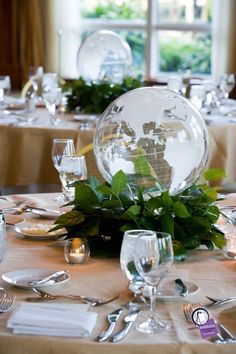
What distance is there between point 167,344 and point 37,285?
1.32 ft

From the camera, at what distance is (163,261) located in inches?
59.9

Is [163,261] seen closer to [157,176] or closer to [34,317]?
[34,317]

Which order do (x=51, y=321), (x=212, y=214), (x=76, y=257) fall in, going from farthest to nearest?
(x=212, y=214) < (x=76, y=257) < (x=51, y=321)

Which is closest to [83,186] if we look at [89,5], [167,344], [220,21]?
[167,344]

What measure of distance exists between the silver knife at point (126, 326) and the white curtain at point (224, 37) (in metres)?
5.76

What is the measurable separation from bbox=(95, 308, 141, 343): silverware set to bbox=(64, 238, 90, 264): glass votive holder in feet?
1.13

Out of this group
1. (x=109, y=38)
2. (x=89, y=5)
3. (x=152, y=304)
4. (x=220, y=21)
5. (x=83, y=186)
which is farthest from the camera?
(x=89, y=5)

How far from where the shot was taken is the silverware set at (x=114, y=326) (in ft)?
4.79

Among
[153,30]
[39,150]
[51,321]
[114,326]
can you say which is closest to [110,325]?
[114,326]

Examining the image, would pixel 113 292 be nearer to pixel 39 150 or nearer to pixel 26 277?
pixel 26 277

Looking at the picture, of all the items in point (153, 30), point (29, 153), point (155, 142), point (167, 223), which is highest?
point (153, 30)

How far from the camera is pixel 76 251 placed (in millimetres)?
1944

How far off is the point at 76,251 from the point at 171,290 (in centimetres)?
31

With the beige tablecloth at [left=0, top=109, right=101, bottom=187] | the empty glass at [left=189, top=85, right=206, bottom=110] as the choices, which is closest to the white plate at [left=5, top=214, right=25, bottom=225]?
the beige tablecloth at [left=0, top=109, right=101, bottom=187]
